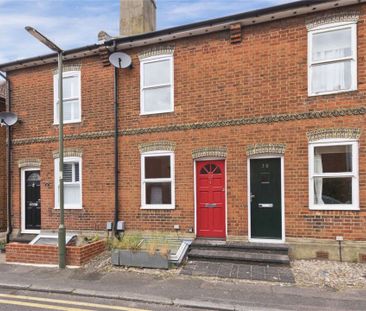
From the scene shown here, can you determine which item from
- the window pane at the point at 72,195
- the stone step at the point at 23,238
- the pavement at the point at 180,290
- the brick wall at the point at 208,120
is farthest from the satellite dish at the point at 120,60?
the stone step at the point at 23,238

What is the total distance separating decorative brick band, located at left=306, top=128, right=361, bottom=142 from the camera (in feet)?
25.9

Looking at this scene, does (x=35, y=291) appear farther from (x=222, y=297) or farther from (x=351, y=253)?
(x=351, y=253)

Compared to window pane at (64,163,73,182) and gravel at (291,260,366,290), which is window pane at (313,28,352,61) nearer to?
gravel at (291,260,366,290)

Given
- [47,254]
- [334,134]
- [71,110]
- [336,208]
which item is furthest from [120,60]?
[336,208]

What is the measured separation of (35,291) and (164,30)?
7.43 meters

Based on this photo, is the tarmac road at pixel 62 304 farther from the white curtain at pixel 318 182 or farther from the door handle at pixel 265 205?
the white curtain at pixel 318 182

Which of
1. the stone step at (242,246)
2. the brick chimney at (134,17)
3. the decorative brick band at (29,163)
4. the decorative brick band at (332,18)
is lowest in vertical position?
the stone step at (242,246)

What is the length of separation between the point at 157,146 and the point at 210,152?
1.65 metres

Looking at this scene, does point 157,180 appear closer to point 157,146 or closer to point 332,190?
point 157,146

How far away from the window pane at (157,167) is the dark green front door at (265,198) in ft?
8.28

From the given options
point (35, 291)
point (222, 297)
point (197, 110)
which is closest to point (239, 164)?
point (197, 110)

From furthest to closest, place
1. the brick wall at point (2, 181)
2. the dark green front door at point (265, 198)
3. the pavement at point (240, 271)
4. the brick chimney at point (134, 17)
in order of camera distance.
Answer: the brick wall at point (2, 181) → the brick chimney at point (134, 17) → the dark green front door at point (265, 198) → the pavement at point (240, 271)

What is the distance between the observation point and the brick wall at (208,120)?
328 inches

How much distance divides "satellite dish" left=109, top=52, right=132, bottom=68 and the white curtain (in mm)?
6046
